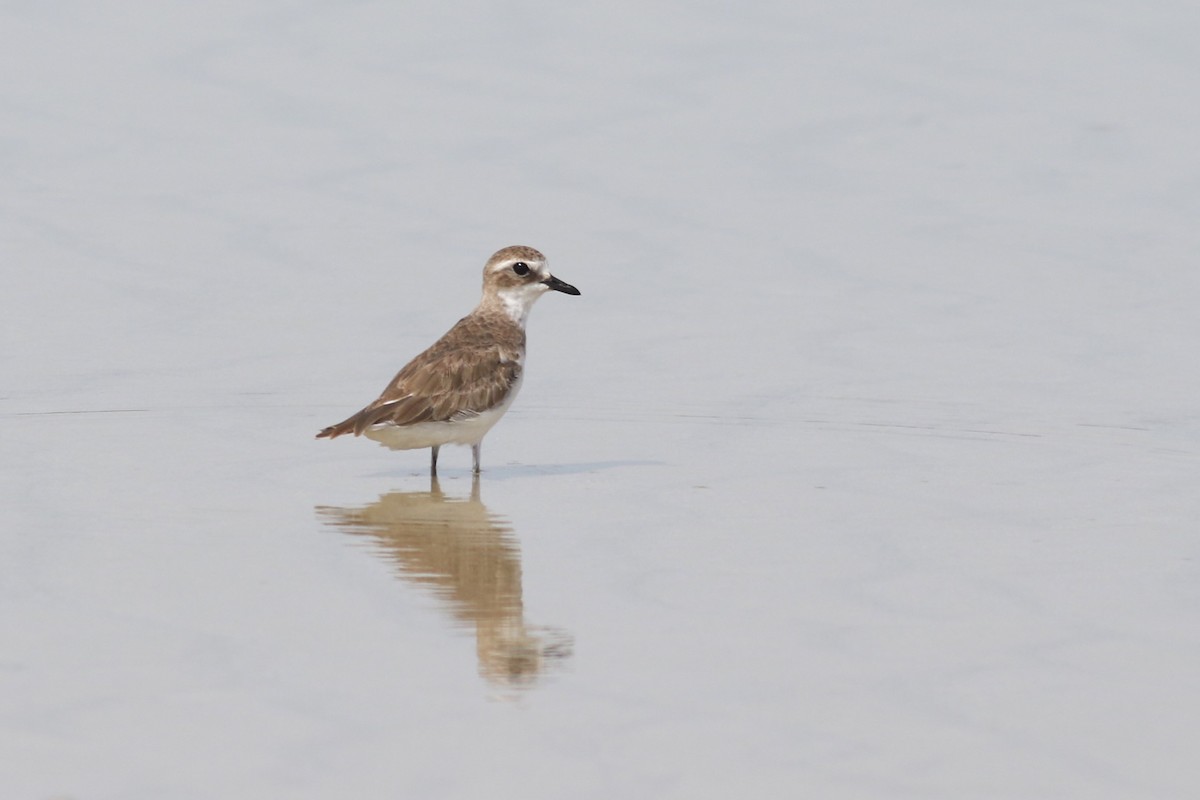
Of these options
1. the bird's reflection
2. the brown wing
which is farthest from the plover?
the bird's reflection

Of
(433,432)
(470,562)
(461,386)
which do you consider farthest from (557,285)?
(470,562)

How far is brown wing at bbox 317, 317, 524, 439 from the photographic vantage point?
13812mm

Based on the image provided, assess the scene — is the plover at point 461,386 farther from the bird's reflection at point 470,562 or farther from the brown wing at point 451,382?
the bird's reflection at point 470,562

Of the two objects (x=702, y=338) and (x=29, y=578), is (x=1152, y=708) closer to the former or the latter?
(x=29, y=578)

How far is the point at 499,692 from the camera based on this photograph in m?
8.54

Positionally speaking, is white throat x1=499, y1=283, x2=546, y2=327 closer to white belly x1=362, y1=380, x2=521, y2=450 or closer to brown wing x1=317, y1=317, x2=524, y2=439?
brown wing x1=317, y1=317, x2=524, y2=439

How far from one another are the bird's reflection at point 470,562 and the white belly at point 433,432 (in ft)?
1.10

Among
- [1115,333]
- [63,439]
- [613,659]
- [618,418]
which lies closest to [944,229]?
[1115,333]

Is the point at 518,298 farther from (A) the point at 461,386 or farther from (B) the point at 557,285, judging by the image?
(A) the point at 461,386

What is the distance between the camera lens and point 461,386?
14070mm

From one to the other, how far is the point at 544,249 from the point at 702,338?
9.21ft

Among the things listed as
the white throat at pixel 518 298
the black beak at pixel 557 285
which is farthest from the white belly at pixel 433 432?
the black beak at pixel 557 285

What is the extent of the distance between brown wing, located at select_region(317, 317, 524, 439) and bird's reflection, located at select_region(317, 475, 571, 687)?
51cm

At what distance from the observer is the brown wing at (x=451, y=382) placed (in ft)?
45.3
